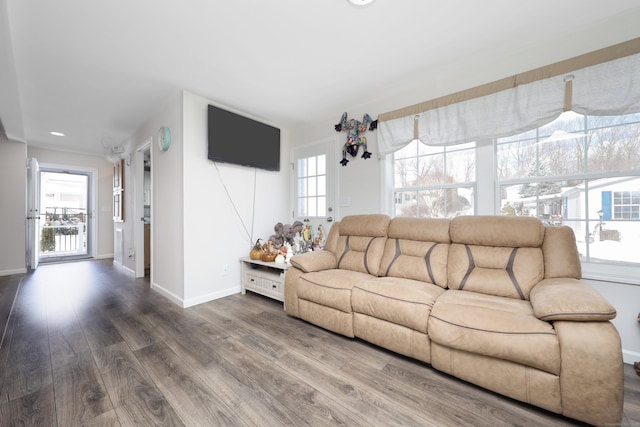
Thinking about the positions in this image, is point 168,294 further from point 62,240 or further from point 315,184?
point 62,240

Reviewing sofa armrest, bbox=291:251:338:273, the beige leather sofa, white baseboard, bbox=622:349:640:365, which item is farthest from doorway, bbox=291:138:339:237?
white baseboard, bbox=622:349:640:365

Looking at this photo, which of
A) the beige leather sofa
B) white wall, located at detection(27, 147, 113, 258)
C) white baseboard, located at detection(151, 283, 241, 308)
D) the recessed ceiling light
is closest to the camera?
the beige leather sofa

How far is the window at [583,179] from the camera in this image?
1747 millimetres

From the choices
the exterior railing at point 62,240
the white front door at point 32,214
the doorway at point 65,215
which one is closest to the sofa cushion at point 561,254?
the white front door at point 32,214

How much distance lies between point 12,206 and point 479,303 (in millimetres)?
6661

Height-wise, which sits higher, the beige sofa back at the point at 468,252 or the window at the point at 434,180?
the window at the point at 434,180

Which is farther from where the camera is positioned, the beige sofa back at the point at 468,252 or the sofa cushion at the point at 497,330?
the beige sofa back at the point at 468,252

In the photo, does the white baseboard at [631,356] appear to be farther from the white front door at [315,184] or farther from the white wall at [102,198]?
the white wall at [102,198]

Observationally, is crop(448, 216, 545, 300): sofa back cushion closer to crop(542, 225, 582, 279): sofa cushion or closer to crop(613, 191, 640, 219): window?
crop(542, 225, 582, 279): sofa cushion

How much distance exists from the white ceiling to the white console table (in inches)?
78.0

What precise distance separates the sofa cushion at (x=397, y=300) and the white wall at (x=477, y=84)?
107 cm

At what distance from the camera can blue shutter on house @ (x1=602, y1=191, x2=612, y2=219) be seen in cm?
181

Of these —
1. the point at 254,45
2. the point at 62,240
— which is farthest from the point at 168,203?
the point at 62,240

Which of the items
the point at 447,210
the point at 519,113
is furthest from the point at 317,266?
the point at 519,113
